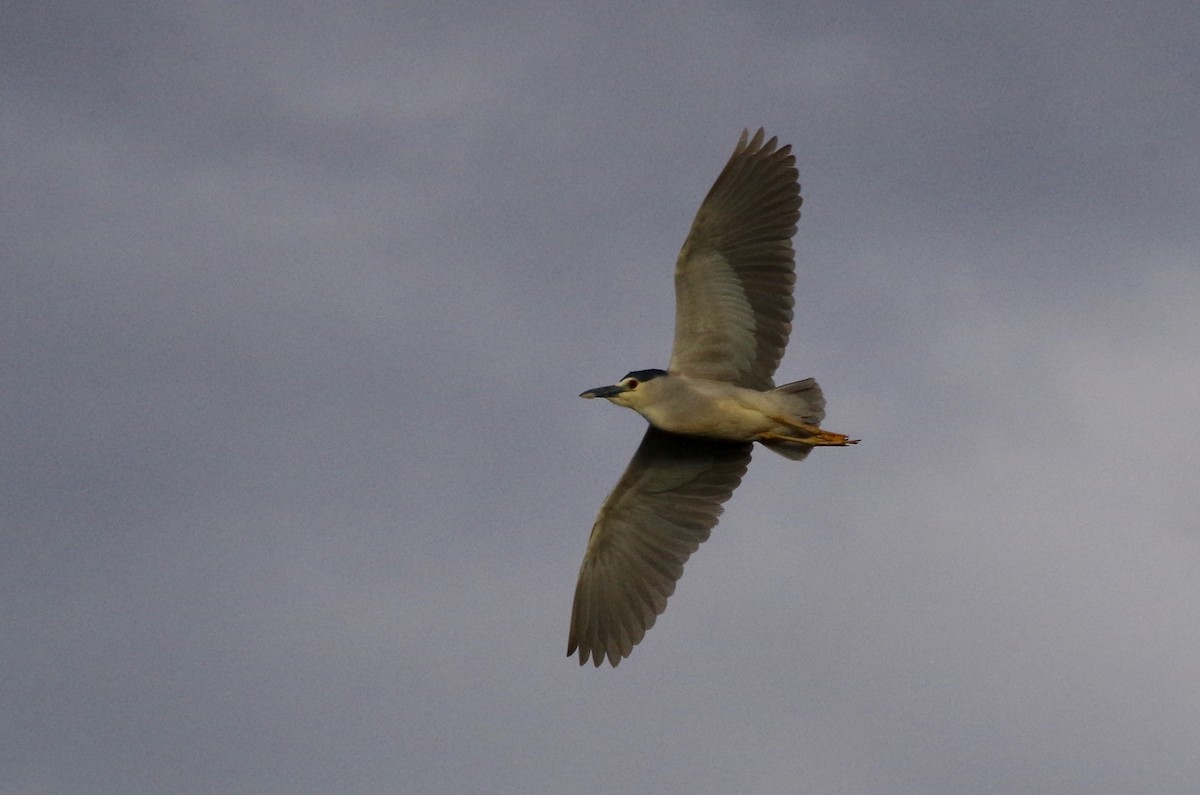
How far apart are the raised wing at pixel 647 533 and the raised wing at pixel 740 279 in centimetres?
87

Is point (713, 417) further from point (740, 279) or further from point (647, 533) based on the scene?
point (647, 533)

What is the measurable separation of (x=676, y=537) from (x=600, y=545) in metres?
0.69

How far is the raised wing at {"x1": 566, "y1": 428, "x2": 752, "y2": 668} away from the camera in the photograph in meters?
14.0

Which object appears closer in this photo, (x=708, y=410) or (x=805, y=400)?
(x=708, y=410)

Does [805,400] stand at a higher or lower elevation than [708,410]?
higher

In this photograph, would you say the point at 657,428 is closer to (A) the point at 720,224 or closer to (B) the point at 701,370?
(B) the point at 701,370

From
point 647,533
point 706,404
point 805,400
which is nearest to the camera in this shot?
point 706,404

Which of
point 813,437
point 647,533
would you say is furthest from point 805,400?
point 647,533

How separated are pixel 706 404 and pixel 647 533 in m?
1.67

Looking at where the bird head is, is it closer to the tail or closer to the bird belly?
the bird belly

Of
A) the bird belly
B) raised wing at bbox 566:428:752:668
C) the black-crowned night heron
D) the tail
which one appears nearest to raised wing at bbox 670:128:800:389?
the black-crowned night heron

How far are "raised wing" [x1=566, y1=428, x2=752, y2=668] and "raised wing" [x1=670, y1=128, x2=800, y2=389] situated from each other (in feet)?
2.84

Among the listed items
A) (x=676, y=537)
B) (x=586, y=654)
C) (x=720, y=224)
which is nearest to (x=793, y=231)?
(x=720, y=224)

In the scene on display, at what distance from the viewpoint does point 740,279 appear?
1334 cm
